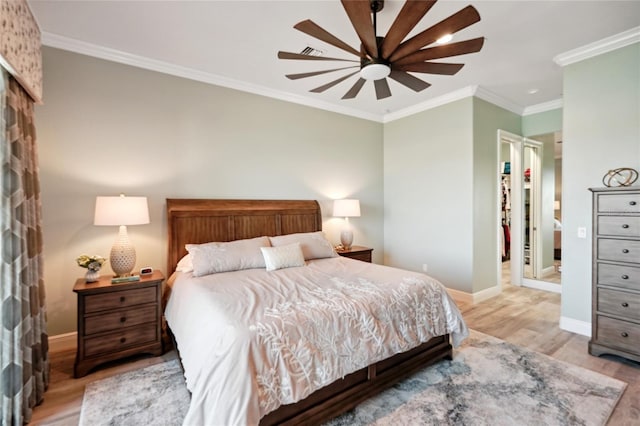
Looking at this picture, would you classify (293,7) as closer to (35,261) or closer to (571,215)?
(35,261)

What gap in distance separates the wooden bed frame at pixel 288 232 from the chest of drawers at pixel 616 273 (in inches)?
58.2

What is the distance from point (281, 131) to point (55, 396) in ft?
11.5

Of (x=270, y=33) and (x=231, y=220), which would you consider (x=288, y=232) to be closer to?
(x=231, y=220)

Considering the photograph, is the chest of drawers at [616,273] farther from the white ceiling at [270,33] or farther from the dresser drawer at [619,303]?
the white ceiling at [270,33]

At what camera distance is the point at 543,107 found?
15.0ft

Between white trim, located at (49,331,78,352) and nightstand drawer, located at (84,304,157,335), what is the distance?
0.70m

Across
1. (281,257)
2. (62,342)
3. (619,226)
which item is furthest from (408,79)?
(62,342)

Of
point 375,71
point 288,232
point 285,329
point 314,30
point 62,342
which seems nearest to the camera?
point 285,329

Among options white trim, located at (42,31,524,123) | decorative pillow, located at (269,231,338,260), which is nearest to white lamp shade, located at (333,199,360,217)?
decorative pillow, located at (269,231,338,260)

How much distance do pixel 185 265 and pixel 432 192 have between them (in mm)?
3625

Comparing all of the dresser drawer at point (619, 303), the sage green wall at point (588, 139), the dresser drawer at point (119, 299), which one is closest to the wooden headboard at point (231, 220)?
the dresser drawer at point (119, 299)

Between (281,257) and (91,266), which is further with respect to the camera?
(281,257)

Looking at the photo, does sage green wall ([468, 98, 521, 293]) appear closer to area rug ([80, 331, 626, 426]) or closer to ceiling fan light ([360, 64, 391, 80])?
area rug ([80, 331, 626, 426])

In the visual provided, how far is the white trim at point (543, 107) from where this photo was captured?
4379 millimetres
